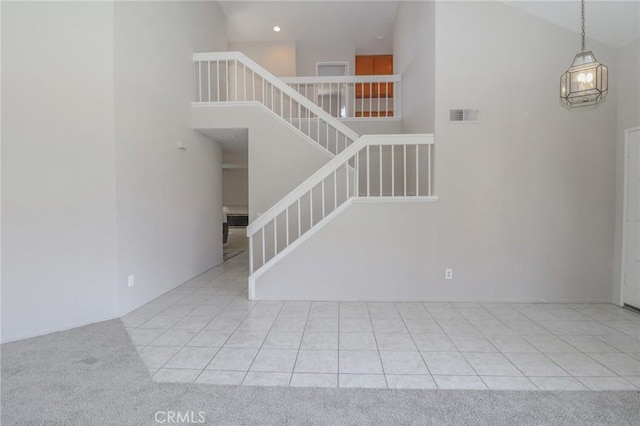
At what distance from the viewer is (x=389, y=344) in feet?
8.55

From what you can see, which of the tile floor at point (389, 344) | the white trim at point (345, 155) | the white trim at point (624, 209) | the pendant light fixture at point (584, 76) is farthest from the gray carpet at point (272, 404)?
the pendant light fixture at point (584, 76)

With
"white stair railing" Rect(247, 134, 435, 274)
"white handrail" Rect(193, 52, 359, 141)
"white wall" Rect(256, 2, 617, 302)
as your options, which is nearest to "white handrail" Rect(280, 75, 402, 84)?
"white handrail" Rect(193, 52, 359, 141)

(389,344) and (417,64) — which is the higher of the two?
(417,64)

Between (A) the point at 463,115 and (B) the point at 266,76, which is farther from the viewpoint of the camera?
(B) the point at 266,76

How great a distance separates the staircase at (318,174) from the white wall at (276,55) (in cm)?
128

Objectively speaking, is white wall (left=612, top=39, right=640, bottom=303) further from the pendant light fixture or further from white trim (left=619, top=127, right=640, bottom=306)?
the pendant light fixture

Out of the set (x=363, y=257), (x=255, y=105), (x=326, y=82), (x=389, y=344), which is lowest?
(x=389, y=344)

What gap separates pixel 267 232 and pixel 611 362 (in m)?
3.86

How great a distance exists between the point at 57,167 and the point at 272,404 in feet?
9.46

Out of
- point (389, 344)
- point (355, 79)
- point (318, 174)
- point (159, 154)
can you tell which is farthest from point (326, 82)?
point (389, 344)

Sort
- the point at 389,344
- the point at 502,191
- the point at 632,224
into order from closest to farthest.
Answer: the point at 389,344 < the point at 632,224 < the point at 502,191

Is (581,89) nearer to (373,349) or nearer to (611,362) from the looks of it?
(611,362)

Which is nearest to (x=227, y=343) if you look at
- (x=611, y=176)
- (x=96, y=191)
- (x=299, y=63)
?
(x=96, y=191)

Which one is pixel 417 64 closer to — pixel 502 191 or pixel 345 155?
pixel 345 155
